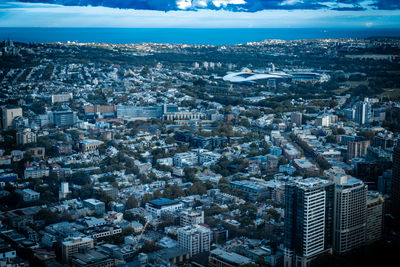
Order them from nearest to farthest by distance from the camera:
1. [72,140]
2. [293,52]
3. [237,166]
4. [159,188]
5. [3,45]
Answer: [159,188] < [237,166] < [72,140] < [3,45] < [293,52]

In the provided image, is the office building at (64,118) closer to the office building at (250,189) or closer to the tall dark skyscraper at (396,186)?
the office building at (250,189)

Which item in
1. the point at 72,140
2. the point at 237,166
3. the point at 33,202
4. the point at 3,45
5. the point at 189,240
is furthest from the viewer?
the point at 3,45

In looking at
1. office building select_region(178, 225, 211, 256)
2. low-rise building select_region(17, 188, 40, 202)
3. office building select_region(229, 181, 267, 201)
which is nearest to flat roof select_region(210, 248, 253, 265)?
office building select_region(178, 225, 211, 256)

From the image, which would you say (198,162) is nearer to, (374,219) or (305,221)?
(374,219)

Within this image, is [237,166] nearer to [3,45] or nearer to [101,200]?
[101,200]

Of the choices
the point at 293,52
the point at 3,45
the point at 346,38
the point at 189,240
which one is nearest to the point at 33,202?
the point at 189,240

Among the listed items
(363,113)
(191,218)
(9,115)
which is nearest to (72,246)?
(191,218)

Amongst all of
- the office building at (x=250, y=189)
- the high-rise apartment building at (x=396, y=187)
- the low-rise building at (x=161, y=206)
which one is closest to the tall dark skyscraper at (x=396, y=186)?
the high-rise apartment building at (x=396, y=187)
